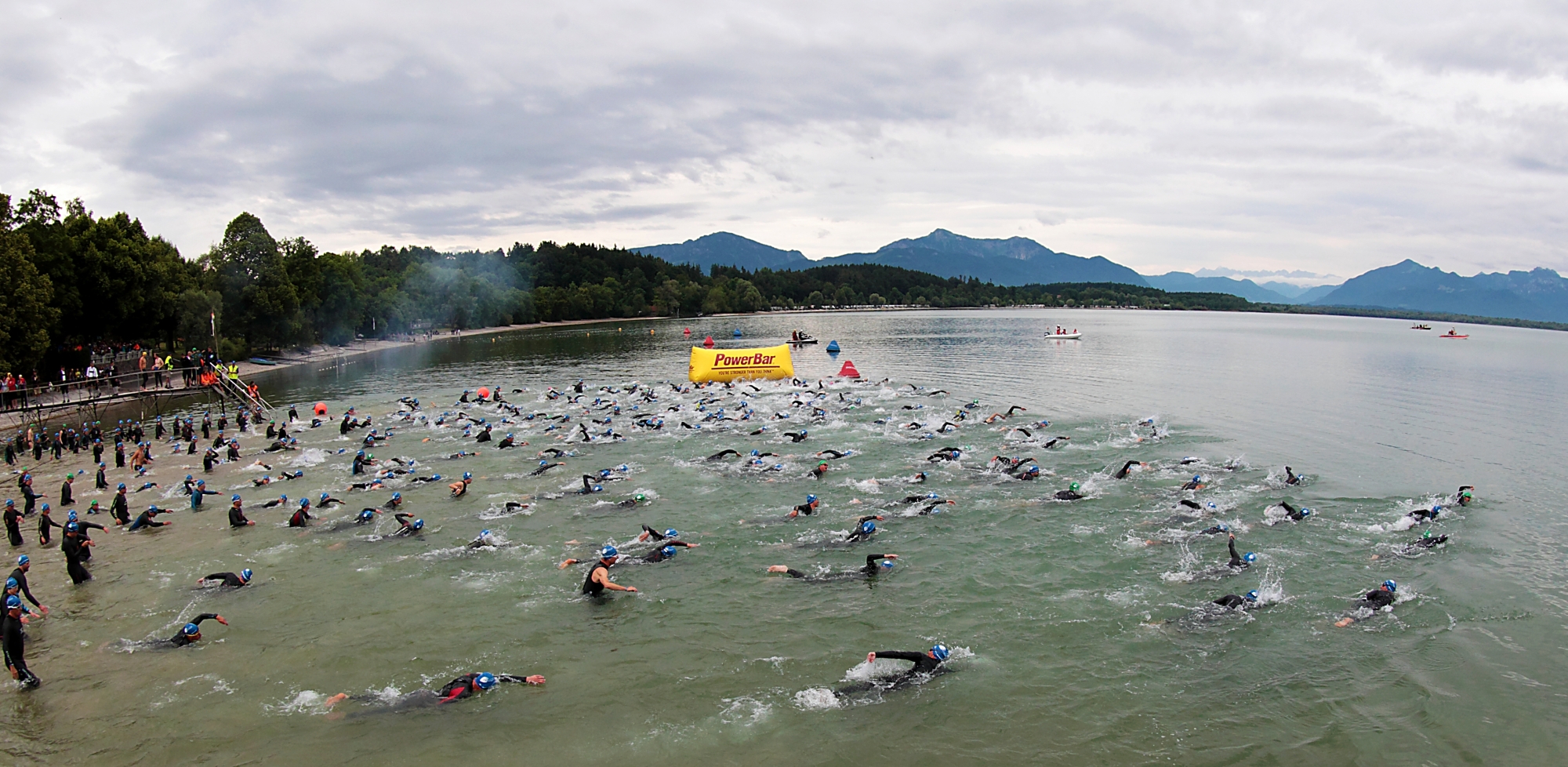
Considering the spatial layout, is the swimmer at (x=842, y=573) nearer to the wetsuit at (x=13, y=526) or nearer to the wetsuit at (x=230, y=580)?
the wetsuit at (x=230, y=580)

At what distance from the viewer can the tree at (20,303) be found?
38906mm

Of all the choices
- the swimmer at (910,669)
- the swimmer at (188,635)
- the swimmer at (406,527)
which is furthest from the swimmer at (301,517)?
A: the swimmer at (910,669)

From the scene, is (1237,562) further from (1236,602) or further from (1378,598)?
(1378,598)

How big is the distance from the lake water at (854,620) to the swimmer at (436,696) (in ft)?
0.73

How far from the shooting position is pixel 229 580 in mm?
16609

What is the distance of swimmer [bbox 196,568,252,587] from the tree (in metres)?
35.3

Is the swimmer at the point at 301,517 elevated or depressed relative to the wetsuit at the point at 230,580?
elevated

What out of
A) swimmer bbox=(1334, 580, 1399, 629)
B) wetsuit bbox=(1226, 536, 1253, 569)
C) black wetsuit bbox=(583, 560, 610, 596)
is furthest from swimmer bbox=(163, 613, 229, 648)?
swimmer bbox=(1334, 580, 1399, 629)

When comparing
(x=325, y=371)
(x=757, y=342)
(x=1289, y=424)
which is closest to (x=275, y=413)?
(x=325, y=371)

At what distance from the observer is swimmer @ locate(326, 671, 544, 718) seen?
471 inches

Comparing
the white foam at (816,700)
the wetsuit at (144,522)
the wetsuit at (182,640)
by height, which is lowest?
the white foam at (816,700)

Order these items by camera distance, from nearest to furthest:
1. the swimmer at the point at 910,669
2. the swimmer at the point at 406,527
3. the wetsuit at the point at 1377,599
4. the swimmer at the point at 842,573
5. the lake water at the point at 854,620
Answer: the lake water at the point at 854,620 → the swimmer at the point at 910,669 → the wetsuit at the point at 1377,599 → the swimmer at the point at 842,573 → the swimmer at the point at 406,527

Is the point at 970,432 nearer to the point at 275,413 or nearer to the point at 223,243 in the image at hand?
the point at 275,413

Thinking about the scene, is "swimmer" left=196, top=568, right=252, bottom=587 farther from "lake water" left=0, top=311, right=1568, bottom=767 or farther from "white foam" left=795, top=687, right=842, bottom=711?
"white foam" left=795, top=687, right=842, bottom=711
